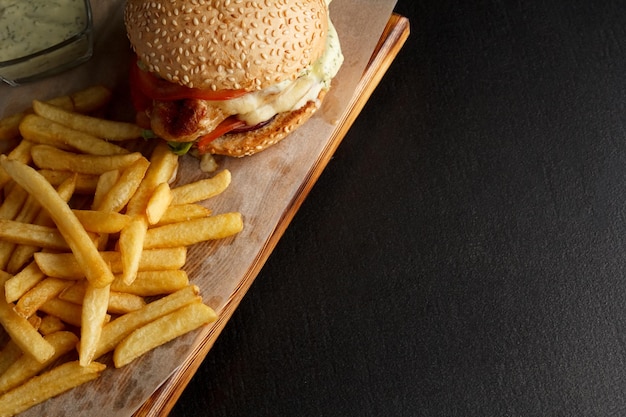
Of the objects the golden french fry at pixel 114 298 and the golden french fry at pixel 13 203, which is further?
the golden french fry at pixel 13 203

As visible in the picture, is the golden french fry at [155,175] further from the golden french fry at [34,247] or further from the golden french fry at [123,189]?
the golden french fry at [34,247]

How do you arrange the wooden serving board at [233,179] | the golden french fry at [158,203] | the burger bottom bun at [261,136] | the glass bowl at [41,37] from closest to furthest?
the golden french fry at [158,203] → the wooden serving board at [233,179] → the burger bottom bun at [261,136] → the glass bowl at [41,37]

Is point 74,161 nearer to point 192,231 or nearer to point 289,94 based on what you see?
point 192,231

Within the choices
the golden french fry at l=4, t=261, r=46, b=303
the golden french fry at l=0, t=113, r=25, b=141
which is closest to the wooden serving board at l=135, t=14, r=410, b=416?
the golden french fry at l=4, t=261, r=46, b=303

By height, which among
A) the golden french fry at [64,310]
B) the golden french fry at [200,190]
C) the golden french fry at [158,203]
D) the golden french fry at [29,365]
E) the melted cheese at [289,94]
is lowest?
the golden french fry at [29,365]

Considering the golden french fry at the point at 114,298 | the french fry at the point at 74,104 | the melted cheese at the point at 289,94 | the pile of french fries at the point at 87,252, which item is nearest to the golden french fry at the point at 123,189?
the pile of french fries at the point at 87,252

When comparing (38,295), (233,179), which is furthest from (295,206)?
(38,295)
